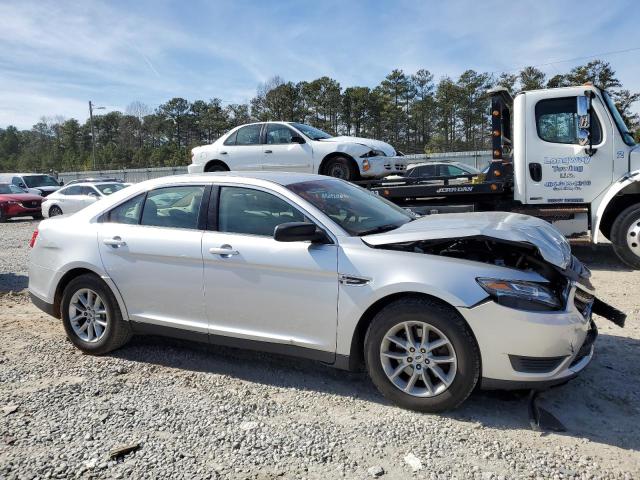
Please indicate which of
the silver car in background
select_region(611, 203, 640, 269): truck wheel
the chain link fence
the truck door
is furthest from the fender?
the silver car in background

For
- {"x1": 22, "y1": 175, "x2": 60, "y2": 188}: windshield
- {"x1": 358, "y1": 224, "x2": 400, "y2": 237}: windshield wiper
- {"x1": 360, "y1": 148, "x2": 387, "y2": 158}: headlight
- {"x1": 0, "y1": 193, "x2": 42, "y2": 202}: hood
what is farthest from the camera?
{"x1": 22, "y1": 175, "x2": 60, "y2": 188}: windshield

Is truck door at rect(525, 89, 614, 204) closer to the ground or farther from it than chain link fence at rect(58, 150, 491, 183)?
closer to the ground

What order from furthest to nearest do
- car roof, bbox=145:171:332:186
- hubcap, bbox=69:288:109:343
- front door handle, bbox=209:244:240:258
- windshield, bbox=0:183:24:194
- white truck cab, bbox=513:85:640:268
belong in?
windshield, bbox=0:183:24:194 < white truck cab, bbox=513:85:640:268 < hubcap, bbox=69:288:109:343 < car roof, bbox=145:171:332:186 < front door handle, bbox=209:244:240:258

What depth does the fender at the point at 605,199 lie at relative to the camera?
25.3ft

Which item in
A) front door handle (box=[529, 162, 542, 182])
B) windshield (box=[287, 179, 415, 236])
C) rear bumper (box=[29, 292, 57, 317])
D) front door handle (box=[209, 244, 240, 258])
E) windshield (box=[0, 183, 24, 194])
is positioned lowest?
rear bumper (box=[29, 292, 57, 317])

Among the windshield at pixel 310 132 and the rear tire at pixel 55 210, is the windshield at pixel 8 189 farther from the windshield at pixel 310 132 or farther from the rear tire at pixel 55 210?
the windshield at pixel 310 132

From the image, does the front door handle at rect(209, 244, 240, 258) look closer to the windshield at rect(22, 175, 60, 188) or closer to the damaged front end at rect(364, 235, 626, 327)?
the damaged front end at rect(364, 235, 626, 327)

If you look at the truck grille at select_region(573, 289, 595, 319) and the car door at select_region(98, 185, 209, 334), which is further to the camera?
the car door at select_region(98, 185, 209, 334)

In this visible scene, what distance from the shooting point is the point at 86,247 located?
15.1 ft

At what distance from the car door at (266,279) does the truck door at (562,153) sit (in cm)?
581

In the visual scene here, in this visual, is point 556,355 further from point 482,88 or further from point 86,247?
point 482,88

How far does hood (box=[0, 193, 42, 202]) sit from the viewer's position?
19703 millimetres

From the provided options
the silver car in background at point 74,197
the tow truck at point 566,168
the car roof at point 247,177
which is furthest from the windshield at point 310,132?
the silver car in background at point 74,197

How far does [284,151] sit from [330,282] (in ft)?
22.0
